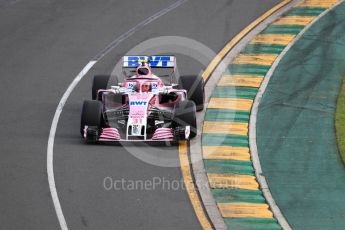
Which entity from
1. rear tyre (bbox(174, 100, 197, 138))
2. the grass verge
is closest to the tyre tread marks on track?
rear tyre (bbox(174, 100, 197, 138))

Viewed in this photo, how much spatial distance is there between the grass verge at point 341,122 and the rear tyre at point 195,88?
3547mm

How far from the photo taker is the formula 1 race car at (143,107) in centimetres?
2227

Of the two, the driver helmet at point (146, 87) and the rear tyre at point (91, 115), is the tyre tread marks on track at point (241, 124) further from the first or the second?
the rear tyre at point (91, 115)

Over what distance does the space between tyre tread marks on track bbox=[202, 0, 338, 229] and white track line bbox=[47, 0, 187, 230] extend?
334 cm

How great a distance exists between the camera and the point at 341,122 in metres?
23.9

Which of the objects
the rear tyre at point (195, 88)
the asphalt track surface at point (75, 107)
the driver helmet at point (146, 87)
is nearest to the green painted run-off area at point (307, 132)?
the rear tyre at point (195, 88)

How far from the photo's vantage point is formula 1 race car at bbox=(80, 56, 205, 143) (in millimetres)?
22266

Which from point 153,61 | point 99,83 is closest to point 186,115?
point 153,61

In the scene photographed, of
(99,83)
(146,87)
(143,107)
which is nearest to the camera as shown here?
(143,107)

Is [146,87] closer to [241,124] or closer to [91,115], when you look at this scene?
[91,115]

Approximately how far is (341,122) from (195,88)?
384 cm

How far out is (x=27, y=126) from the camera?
2386cm

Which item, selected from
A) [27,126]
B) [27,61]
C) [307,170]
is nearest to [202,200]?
[307,170]

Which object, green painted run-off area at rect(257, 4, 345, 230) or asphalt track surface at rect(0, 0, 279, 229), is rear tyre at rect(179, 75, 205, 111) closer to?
green painted run-off area at rect(257, 4, 345, 230)
